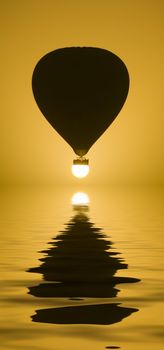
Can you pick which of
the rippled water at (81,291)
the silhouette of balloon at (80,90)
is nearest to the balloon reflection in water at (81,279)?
the rippled water at (81,291)

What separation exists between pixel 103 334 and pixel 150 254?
4973 mm

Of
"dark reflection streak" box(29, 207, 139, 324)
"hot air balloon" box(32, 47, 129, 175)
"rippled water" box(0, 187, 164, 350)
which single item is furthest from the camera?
"hot air balloon" box(32, 47, 129, 175)

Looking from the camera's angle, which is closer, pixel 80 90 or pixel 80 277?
pixel 80 277

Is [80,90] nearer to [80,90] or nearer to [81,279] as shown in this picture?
[80,90]

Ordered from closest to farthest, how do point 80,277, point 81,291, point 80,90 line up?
point 81,291 → point 80,277 → point 80,90

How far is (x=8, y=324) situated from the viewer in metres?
5.29

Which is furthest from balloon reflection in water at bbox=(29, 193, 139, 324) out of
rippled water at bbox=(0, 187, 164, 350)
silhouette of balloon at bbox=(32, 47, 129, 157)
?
silhouette of balloon at bbox=(32, 47, 129, 157)

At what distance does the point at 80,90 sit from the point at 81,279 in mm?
19988

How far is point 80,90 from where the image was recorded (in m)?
27.2

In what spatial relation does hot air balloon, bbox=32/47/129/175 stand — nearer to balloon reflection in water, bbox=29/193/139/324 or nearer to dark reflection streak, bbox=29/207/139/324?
balloon reflection in water, bbox=29/193/139/324

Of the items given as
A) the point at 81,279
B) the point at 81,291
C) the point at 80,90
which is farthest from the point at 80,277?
the point at 80,90

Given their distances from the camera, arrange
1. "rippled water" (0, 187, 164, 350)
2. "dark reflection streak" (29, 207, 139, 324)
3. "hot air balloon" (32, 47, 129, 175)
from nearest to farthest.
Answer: "rippled water" (0, 187, 164, 350) → "dark reflection streak" (29, 207, 139, 324) → "hot air balloon" (32, 47, 129, 175)

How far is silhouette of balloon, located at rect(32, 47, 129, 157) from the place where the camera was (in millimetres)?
26422

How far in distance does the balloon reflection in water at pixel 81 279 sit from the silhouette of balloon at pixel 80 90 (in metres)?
14.0
